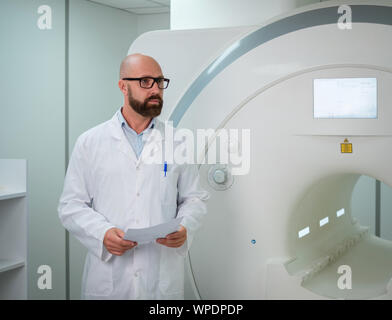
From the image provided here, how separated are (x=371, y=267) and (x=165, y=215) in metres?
1.04

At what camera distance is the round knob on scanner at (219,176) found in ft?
6.18

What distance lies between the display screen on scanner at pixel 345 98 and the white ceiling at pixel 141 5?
1.43 meters

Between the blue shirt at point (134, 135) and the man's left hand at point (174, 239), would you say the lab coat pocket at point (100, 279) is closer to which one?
the man's left hand at point (174, 239)

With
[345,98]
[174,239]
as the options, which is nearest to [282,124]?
[345,98]

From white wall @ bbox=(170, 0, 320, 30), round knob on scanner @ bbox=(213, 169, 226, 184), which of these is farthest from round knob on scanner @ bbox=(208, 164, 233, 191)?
white wall @ bbox=(170, 0, 320, 30)

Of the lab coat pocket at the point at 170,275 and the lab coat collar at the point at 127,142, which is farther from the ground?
the lab coat collar at the point at 127,142

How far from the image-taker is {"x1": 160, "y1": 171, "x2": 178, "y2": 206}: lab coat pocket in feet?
5.59

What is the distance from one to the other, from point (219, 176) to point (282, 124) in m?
0.32

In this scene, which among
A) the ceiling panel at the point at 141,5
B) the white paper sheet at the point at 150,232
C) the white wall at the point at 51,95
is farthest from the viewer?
the ceiling panel at the point at 141,5

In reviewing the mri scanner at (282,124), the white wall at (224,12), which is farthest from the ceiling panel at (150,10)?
the mri scanner at (282,124)

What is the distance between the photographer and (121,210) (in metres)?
1.66

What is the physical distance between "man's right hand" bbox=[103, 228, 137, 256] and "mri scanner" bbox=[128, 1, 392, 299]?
18.7 inches

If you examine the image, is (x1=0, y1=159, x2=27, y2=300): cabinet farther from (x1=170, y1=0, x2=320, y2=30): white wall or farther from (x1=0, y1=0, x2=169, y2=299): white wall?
(x1=170, y1=0, x2=320, y2=30): white wall
